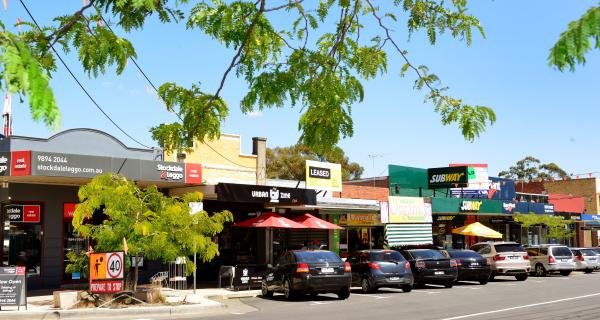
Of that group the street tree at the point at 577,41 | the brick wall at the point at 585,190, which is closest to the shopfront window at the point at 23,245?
the street tree at the point at 577,41

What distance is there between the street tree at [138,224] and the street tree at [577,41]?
47.3 feet

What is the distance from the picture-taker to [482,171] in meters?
46.3

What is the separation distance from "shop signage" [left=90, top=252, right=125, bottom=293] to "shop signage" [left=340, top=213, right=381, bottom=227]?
55.6ft

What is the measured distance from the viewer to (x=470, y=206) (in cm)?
3719

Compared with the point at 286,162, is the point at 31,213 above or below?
below

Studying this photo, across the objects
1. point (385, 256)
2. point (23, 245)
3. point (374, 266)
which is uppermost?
point (23, 245)

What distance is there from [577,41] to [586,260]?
32.7 meters

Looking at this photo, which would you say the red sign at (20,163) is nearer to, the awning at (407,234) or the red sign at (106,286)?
the red sign at (106,286)

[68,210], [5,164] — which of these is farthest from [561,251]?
[5,164]

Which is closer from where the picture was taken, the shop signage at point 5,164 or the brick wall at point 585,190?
the shop signage at point 5,164

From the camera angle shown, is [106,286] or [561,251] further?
[561,251]

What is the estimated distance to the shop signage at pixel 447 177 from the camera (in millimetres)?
40625

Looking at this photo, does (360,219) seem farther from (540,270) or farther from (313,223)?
(540,270)

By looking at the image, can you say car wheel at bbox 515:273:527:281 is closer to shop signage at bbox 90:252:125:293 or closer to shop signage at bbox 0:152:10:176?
shop signage at bbox 90:252:125:293
